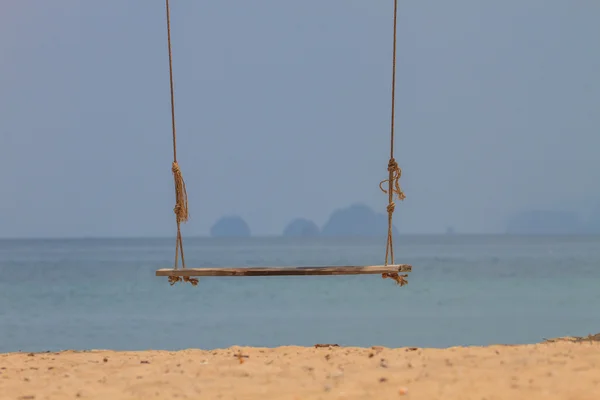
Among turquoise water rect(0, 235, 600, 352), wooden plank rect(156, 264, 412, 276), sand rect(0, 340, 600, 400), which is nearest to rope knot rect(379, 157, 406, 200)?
wooden plank rect(156, 264, 412, 276)

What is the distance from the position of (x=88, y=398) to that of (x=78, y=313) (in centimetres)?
1490

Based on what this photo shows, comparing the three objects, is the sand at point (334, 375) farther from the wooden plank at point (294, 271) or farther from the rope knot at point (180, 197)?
the rope knot at point (180, 197)

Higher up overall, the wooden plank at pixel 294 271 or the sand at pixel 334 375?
the wooden plank at pixel 294 271

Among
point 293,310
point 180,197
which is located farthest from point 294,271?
point 293,310

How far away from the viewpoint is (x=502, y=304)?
19.8 meters

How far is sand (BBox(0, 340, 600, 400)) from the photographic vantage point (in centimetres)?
345

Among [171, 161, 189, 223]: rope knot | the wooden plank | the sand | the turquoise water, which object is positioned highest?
[171, 161, 189, 223]: rope knot

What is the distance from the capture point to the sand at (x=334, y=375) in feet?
11.3

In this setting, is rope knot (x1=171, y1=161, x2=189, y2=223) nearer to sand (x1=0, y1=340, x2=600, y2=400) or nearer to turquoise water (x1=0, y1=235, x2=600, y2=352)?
sand (x1=0, y1=340, x2=600, y2=400)

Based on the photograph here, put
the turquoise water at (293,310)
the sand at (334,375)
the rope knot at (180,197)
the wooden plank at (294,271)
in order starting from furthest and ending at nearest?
the turquoise water at (293,310) < the rope knot at (180,197) < the wooden plank at (294,271) < the sand at (334,375)

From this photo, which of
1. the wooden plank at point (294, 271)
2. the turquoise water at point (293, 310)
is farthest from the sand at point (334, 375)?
the turquoise water at point (293, 310)

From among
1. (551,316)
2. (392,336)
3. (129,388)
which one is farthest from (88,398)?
(551,316)

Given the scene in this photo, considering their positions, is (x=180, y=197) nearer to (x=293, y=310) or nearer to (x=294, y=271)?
(x=294, y=271)

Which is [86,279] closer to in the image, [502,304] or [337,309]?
[337,309]
